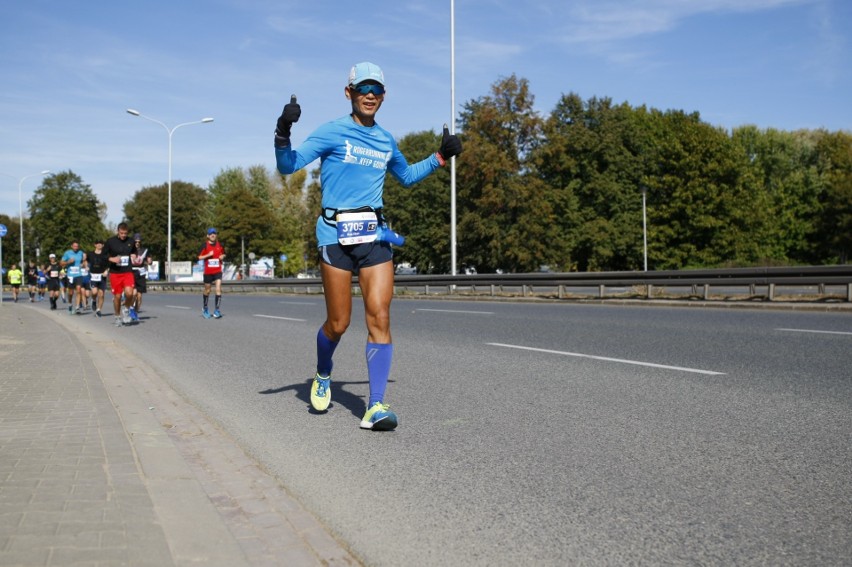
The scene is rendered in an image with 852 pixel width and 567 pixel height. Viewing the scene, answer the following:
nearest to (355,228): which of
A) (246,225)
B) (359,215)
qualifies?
(359,215)

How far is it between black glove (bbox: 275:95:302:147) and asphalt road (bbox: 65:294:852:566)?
6.27 feet

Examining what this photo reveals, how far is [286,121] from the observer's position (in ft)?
16.5

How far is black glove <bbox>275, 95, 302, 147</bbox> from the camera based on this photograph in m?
5.00

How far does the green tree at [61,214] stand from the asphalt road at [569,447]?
92755 millimetres

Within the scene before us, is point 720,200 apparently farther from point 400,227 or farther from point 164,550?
point 164,550

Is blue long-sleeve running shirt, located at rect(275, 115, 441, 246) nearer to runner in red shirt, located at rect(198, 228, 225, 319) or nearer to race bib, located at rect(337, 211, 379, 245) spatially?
race bib, located at rect(337, 211, 379, 245)

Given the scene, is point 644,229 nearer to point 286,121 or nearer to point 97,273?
point 97,273

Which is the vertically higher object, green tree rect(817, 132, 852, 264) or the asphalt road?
green tree rect(817, 132, 852, 264)

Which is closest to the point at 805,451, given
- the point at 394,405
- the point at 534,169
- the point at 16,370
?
the point at 394,405

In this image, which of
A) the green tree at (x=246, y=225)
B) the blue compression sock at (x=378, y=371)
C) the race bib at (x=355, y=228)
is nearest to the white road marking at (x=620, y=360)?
the blue compression sock at (x=378, y=371)

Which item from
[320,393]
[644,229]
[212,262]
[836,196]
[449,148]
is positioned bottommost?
[320,393]

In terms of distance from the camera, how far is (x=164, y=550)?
9.69 feet

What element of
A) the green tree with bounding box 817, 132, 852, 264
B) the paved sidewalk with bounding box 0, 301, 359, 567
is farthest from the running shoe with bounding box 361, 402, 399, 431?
the green tree with bounding box 817, 132, 852, 264

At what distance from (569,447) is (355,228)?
1.96 meters
